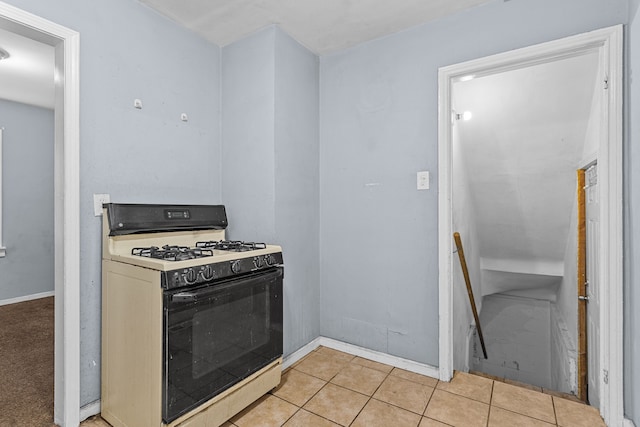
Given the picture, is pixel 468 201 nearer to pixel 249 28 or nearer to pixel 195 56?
pixel 249 28

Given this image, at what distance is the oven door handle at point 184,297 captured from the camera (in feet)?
4.95

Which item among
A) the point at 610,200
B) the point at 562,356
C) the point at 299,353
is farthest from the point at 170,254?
the point at 562,356

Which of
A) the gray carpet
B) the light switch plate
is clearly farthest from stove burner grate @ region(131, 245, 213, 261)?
the light switch plate

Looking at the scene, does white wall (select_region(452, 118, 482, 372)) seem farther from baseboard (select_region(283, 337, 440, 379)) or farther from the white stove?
the white stove

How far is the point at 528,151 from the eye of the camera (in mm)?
3217

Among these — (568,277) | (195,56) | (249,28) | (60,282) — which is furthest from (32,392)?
(568,277)

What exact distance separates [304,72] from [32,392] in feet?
9.27

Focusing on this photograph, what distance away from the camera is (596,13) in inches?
72.2

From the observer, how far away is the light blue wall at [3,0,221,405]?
1819 mm

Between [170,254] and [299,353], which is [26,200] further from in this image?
[299,353]

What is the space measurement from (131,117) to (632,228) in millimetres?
2838

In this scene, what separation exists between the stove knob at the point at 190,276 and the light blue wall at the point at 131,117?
71 cm

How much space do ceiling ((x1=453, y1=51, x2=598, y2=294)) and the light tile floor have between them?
212 centimetres

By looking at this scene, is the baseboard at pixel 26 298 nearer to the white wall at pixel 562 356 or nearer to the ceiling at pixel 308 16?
the ceiling at pixel 308 16
